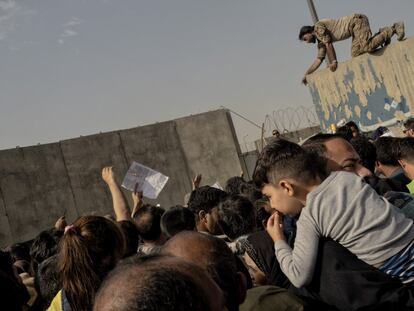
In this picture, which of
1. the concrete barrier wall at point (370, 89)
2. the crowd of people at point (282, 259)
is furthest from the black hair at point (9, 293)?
the concrete barrier wall at point (370, 89)

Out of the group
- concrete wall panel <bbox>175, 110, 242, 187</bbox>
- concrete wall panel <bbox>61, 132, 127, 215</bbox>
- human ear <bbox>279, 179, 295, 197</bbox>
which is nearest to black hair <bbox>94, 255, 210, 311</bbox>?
human ear <bbox>279, 179, 295, 197</bbox>

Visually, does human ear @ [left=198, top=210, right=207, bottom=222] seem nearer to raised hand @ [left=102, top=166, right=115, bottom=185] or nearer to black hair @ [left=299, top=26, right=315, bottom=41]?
raised hand @ [left=102, top=166, right=115, bottom=185]

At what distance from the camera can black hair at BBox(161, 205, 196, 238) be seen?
10.9 feet

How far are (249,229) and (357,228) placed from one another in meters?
1.31

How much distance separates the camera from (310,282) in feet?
5.59

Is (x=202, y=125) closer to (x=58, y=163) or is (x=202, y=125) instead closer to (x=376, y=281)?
(x=58, y=163)

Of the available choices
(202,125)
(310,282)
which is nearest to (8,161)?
(202,125)

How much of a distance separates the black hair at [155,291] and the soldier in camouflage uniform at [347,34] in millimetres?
6958

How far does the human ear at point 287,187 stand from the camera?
1.92 m

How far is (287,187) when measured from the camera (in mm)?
1931

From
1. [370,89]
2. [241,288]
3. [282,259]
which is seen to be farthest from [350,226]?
[370,89]

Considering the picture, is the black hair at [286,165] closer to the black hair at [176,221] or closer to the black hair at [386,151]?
the black hair at [176,221]

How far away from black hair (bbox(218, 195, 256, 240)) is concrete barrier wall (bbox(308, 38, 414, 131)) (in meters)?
4.86

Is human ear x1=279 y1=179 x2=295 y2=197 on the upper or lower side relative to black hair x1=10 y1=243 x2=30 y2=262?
upper
